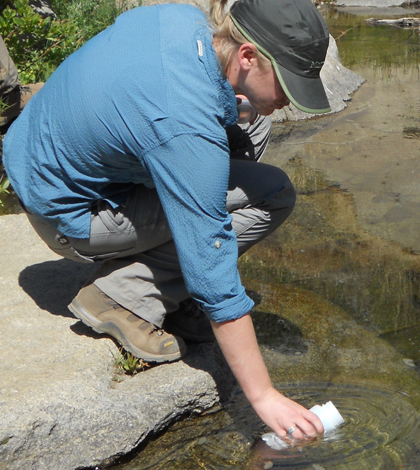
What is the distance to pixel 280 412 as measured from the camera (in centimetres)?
189

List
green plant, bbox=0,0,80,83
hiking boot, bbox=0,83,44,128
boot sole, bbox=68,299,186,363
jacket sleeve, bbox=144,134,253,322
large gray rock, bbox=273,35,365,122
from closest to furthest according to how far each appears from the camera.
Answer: jacket sleeve, bbox=144,134,253,322 → boot sole, bbox=68,299,186,363 → hiking boot, bbox=0,83,44,128 → green plant, bbox=0,0,80,83 → large gray rock, bbox=273,35,365,122

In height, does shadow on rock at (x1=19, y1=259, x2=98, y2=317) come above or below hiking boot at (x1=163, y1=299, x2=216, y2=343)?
above

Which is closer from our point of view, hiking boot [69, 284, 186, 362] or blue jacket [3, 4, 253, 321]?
blue jacket [3, 4, 253, 321]

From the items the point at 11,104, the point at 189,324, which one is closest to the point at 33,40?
the point at 11,104

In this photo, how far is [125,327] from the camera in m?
2.34

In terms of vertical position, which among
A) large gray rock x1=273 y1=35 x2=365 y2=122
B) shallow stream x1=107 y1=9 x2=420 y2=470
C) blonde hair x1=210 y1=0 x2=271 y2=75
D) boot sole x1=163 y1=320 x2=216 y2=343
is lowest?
large gray rock x1=273 y1=35 x2=365 y2=122

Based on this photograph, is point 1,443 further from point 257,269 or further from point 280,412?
point 257,269

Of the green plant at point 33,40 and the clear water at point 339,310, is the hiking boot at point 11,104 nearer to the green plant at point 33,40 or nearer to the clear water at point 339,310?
the green plant at point 33,40

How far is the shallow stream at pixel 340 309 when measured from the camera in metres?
2.08

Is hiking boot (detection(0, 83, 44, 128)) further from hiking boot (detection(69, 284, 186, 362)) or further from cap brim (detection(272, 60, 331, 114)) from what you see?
cap brim (detection(272, 60, 331, 114))

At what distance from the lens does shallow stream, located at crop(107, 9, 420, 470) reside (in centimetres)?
208

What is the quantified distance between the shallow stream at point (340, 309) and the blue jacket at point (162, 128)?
0.54 m

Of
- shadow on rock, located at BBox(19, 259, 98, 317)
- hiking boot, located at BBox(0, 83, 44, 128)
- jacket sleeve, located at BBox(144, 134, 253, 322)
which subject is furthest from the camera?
hiking boot, located at BBox(0, 83, 44, 128)

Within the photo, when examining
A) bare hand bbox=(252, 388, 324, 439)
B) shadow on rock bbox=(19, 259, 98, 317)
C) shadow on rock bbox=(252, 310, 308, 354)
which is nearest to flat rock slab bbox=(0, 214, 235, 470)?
shadow on rock bbox=(19, 259, 98, 317)
